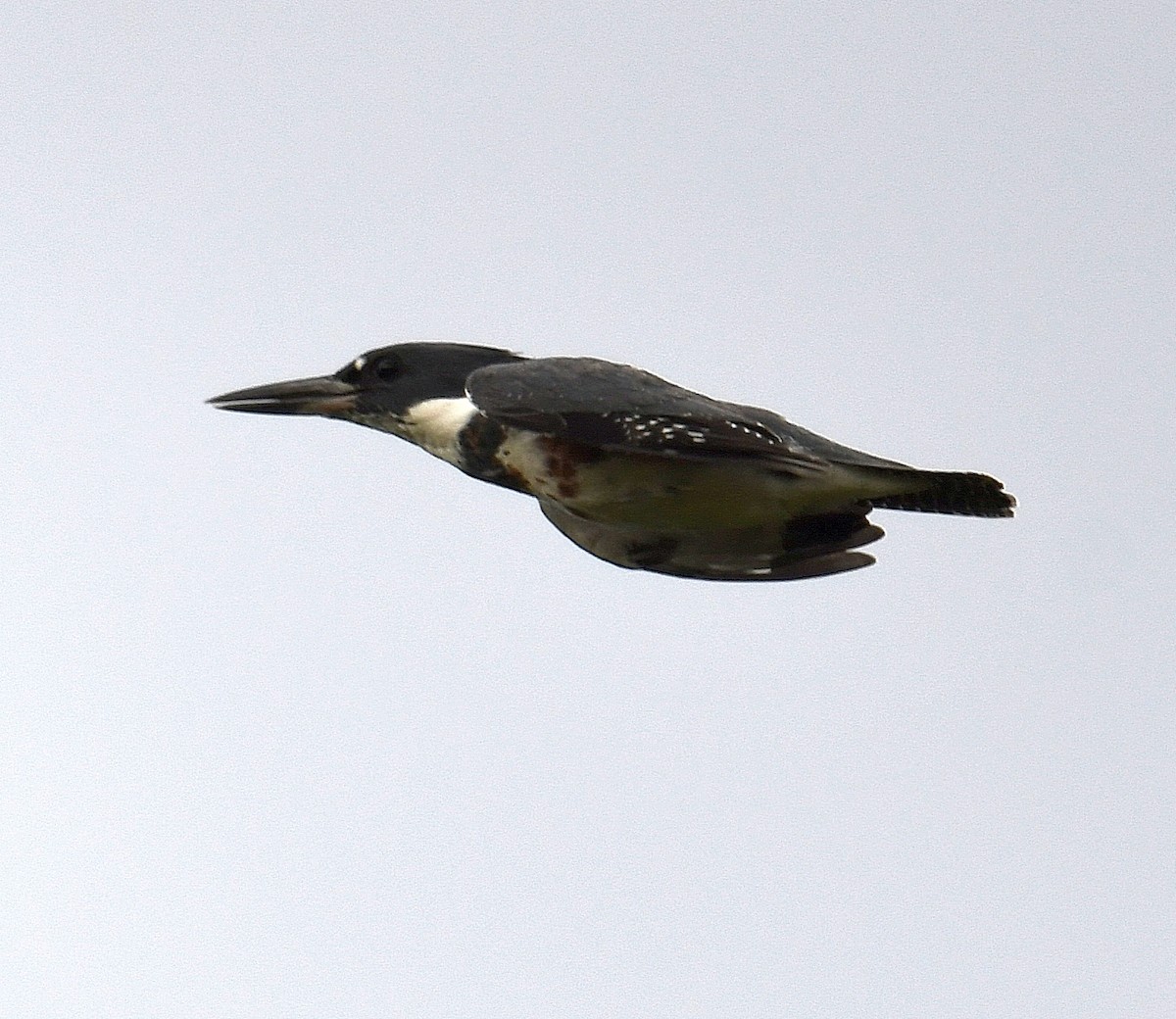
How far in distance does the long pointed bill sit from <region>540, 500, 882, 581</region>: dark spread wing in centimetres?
114

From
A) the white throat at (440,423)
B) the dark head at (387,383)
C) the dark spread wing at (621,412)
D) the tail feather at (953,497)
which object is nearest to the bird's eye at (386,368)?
the dark head at (387,383)

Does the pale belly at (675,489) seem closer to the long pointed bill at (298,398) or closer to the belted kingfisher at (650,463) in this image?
the belted kingfisher at (650,463)

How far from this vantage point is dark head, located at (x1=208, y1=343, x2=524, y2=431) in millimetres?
10828

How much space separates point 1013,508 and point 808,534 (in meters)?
0.90

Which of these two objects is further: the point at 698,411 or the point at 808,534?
the point at 808,534

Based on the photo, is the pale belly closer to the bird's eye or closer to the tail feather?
the tail feather

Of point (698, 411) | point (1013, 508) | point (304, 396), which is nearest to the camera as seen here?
point (698, 411)

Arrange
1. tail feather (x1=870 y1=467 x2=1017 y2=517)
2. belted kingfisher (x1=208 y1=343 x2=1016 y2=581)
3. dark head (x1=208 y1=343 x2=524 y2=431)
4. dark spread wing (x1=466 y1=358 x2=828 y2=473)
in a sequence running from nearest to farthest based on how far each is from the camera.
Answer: dark spread wing (x1=466 y1=358 x2=828 y2=473) → belted kingfisher (x1=208 y1=343 x2=1016 y2=581) → tail feather (x1=870 y1=467 x2=1017 y2=517) → dark head (x1=208 y1=343 x2=524 y2=431)

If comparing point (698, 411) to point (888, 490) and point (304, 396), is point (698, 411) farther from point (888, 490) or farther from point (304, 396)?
point (304, 396)

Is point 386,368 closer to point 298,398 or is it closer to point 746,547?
point 298,398

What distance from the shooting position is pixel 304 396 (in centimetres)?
1113

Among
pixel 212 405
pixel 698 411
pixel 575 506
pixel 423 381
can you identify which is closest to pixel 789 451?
pixel 698 411

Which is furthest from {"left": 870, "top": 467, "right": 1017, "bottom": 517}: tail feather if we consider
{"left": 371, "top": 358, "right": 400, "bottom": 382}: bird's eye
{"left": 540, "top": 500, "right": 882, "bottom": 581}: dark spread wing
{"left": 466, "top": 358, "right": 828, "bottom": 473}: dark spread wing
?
{"left": 371, "top": 358, "right": 400, "bottom": 382}: bird's eye

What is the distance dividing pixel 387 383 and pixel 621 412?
5.20 ft
